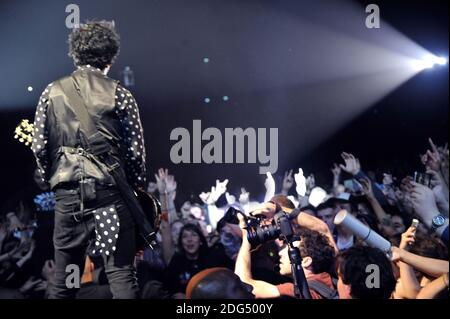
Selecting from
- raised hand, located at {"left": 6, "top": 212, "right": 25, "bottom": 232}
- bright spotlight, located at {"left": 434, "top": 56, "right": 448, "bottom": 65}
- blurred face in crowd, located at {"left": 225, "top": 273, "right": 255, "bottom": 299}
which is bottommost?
blurred face in crowd, located at {"left": 225, "top": 273, "right": 255, "bottom": 299}

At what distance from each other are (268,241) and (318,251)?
326 mm

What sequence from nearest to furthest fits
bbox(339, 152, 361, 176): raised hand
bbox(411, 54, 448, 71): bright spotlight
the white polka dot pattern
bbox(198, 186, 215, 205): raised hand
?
the white polka dot pattern < bbox(198, 186, 215, 205): raised hand < bbox(339, 152, 361, 176): raised hand < bbox(411, 54, 448, 71): bright spotlight

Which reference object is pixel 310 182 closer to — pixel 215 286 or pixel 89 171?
pixel 215 286

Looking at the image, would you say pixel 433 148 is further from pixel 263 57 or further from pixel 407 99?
pixel 263 57

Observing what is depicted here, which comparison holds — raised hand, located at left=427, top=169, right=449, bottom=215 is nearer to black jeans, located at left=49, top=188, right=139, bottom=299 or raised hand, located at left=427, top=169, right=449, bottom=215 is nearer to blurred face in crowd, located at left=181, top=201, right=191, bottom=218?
blurred face in crowd, located at left=181, top=201, right=191, bottom=218

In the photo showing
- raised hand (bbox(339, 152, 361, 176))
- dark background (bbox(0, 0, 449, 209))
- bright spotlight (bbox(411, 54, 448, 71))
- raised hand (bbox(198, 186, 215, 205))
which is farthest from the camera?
bright spotlight (bbox(411, 54, 448, 71))

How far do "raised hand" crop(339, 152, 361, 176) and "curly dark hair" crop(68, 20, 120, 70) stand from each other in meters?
2.06

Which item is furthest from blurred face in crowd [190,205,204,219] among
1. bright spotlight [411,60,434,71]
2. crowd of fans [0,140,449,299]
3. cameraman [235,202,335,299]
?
bright spotlight [411,60,434,71]

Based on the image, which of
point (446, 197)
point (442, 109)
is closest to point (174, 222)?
point (446, 197)

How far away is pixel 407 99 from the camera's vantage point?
494 centimetres

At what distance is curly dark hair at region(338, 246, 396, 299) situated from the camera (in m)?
3.06

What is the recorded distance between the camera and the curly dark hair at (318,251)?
4.00 meters

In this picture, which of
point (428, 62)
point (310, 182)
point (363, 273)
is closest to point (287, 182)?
point (310, 182)
